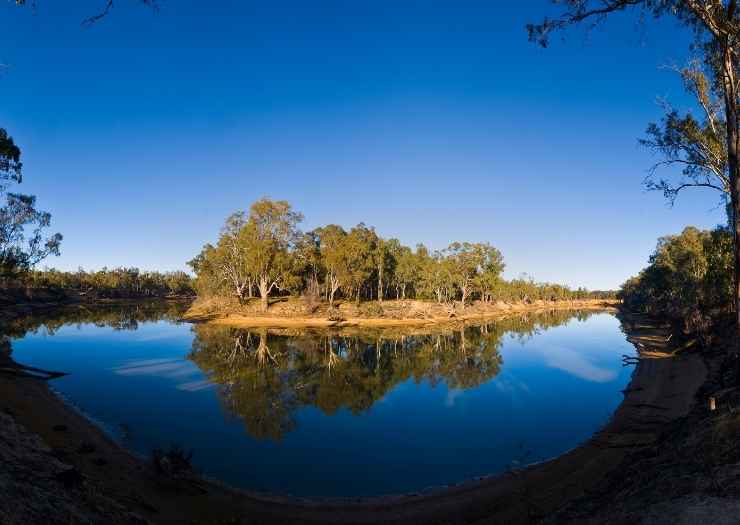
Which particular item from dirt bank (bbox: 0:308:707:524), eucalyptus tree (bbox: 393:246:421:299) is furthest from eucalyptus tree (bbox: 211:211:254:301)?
dirt bank (bbox: 0:308:707:524)

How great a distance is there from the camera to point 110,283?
125812mm

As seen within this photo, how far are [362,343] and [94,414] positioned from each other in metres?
29.2

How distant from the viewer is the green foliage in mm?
34906

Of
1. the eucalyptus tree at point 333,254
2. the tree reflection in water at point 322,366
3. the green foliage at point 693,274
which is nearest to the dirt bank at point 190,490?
the tree reflection in water at point 322,366

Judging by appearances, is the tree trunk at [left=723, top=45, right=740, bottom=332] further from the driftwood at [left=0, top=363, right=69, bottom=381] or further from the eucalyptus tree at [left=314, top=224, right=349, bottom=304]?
the eucalyptus tree at [left=314, top=224, right=349, bottom=304]

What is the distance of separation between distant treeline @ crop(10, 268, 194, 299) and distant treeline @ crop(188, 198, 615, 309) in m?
43.8

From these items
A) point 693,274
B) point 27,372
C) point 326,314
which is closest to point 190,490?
point 27,372

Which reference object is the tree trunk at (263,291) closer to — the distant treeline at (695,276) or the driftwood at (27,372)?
the driftwood at (27,372)

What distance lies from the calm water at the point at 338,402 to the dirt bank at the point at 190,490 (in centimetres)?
122

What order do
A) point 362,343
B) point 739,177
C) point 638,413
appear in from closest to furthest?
point 739,177
point 638,413
point 362,343

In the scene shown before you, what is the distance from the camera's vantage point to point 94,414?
1828 centimetres

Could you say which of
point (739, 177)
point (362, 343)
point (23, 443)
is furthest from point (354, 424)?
point (362, 343)

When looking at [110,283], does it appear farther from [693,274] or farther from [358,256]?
[693,274]

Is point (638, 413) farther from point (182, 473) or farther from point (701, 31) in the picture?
point (182, 473)
